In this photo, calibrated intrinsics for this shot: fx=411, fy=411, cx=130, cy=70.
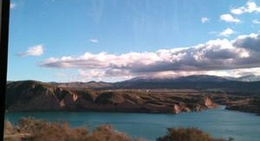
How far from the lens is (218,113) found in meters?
5.34

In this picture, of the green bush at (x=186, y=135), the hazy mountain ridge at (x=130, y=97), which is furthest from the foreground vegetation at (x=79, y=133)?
the hazy mountain ridge at (x=130, y=97)

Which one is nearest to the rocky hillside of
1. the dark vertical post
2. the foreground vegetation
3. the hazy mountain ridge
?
the hazy mountain ridge

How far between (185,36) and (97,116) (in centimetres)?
287

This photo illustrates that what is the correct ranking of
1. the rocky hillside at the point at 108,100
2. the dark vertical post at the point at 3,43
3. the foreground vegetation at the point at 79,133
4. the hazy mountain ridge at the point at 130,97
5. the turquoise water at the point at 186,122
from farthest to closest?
the rocky hillside at the point at 108,100 → the hazy mountain ridge at the point at 130,97 → the turquoise water at the point at 186,122 → the foreground vegetation at the point at 79,133 → the dark vertical post at the point at 3,43

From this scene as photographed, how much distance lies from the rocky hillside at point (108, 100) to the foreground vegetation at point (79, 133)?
347mm

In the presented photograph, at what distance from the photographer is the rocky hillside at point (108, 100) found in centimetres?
538

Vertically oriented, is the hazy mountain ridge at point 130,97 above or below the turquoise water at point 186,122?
above

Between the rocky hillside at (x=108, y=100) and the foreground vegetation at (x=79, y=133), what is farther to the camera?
the rocky hillside at (x=108, y=100)

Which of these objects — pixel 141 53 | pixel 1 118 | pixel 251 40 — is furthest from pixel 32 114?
pixel 1 118

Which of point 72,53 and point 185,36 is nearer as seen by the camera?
point 185,36

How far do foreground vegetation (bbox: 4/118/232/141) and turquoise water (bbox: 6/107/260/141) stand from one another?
0.15m

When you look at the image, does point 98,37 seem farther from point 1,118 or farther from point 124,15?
point 1,118

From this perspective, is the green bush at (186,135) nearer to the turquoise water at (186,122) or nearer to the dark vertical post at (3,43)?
the turquoise water at (186,122)

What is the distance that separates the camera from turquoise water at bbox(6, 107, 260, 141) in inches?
191
